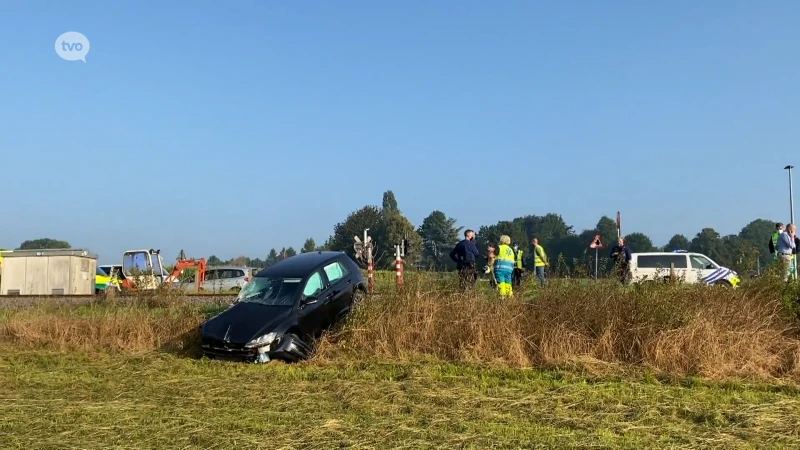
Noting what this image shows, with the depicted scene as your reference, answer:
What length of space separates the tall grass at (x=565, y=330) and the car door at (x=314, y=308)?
30 centimetres

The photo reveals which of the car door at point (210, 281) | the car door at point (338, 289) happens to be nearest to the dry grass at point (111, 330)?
the car door at point (338, 289)

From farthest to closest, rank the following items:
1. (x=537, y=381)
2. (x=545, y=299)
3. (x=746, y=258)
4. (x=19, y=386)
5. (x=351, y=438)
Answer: (x=746, y=258)
(x=545, y=299)
(x=19, y=386)
(x=537, y=381)
(x=351, y=438)

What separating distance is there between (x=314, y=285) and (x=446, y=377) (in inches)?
149

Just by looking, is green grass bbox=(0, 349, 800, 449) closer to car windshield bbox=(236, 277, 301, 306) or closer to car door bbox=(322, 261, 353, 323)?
car windshield bbox=(236, 277, 301, 306)

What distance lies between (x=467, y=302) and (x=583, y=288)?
2.04 m

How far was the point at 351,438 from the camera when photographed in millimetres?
6156

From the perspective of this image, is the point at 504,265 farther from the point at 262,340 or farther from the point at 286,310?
the point at 262,340

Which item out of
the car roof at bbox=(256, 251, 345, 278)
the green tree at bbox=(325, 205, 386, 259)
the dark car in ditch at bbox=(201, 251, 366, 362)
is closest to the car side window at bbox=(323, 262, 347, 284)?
the dark car in ditch at bbox=(201, 251, 366, 362)

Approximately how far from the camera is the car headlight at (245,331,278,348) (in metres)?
10.4

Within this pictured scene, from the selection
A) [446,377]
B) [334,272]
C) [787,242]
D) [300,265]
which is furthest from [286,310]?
[787,242]

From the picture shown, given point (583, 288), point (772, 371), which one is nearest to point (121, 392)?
point (583, 288)

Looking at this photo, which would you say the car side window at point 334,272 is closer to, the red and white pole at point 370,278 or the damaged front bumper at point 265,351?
the red and white pole at point 370,278

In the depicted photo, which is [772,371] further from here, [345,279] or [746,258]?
[345,279]

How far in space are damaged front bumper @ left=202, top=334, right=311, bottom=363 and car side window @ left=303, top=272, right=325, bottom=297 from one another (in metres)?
1.05
